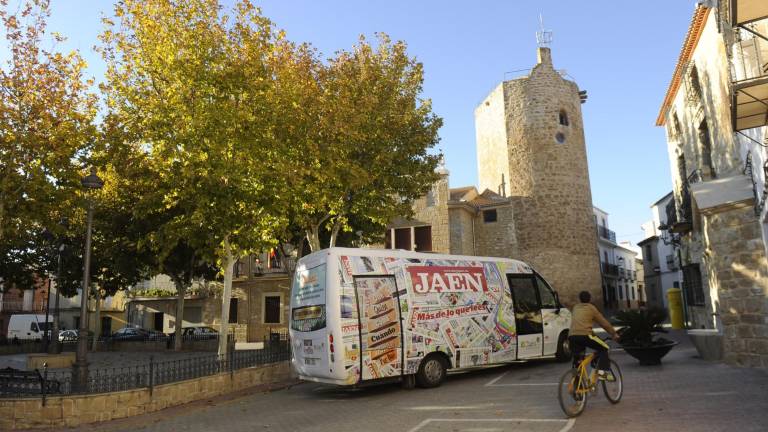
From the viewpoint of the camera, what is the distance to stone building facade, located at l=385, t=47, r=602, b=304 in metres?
30.5

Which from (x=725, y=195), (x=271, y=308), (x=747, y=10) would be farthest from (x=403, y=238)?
(x=747, y=10)

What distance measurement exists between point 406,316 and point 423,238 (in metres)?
20.4

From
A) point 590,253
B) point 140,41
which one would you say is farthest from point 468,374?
point 590,253

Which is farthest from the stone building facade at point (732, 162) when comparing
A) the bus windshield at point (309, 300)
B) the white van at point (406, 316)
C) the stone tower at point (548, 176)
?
the stone tower at point (548, 176)

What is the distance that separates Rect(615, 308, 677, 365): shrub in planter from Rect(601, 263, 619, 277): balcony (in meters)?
36.6

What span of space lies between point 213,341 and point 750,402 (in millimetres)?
20913

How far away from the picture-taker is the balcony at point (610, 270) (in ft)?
149

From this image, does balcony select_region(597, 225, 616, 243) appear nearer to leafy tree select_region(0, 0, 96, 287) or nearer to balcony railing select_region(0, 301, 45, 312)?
leafy tree select_region(0, 0, 96, 287)

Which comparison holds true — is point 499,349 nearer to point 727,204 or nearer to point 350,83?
point 727,204

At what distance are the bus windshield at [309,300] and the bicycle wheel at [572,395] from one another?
173 inches

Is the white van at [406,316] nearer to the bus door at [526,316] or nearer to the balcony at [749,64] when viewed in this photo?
the bus door at [526,316]

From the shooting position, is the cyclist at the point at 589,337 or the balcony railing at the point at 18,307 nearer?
the cyclist at the point at 589,337

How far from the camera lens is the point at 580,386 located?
7027 millimetres

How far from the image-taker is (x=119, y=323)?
39.4m
